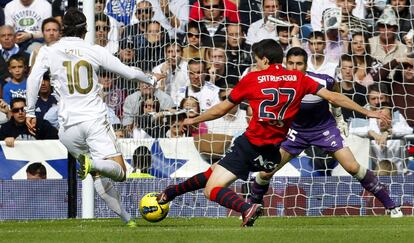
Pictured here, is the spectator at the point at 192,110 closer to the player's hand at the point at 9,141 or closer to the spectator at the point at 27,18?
the player's hand at the point at 9,141

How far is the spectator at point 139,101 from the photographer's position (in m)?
14.7

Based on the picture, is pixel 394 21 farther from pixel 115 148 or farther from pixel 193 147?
pixel 115 148

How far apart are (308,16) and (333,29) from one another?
0.46 metres

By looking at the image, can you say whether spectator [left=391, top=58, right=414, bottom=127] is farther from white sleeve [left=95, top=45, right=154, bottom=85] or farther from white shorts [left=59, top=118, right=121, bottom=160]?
white shorts [left=59, top=118, right=121, bottom=160]

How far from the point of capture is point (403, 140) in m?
15.1

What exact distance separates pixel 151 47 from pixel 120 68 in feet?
13.9

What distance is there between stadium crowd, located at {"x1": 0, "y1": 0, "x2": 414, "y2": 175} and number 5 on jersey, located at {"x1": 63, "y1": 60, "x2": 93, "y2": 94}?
13.1 feet

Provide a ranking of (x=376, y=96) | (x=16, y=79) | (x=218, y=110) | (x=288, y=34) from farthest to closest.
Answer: (x=16, y=79)
(x=288, y=34)
(x=376, y=96)
(x=218, y=110)

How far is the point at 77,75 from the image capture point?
35.0 feet

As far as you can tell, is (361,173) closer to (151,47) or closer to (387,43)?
(387,43)

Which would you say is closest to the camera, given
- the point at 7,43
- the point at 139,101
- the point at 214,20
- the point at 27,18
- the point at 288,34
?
the point at 139,101

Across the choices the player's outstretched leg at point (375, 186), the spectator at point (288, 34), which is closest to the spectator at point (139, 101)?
the spectator at point (288, 34)

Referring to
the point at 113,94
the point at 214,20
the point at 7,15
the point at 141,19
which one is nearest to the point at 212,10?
the point at 214,20

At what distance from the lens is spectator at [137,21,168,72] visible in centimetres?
1472
